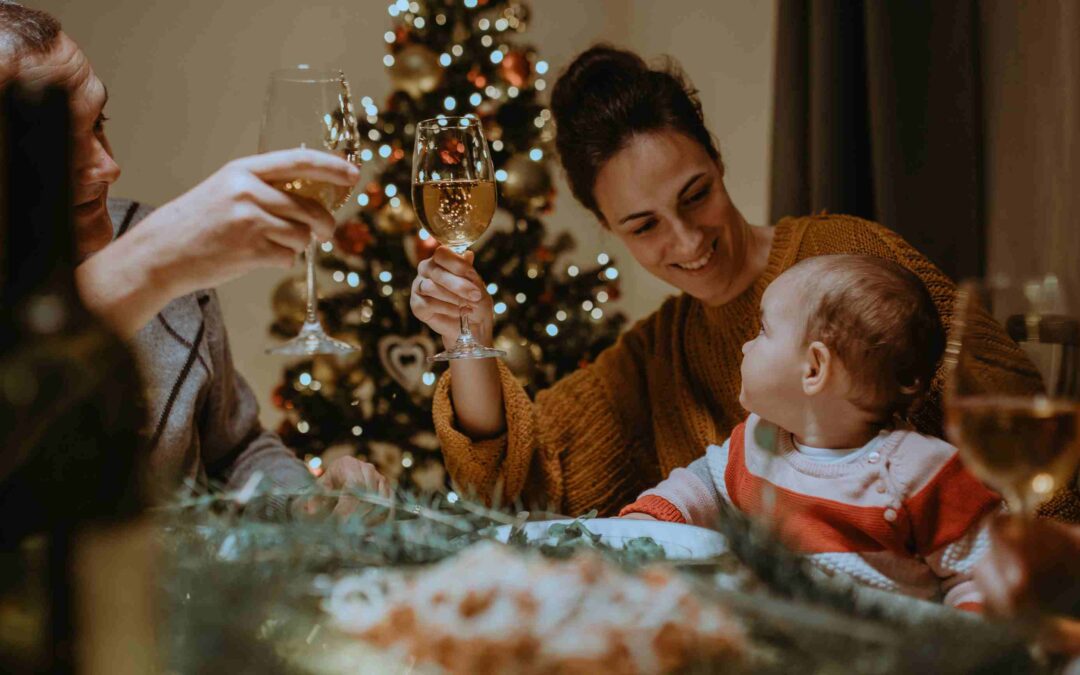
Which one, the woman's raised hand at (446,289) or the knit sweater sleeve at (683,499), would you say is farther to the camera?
the woman's raised hand at (446,289)

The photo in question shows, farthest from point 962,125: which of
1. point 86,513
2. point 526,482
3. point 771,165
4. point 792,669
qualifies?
point 86,513

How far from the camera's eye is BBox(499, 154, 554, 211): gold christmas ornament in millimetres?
3223

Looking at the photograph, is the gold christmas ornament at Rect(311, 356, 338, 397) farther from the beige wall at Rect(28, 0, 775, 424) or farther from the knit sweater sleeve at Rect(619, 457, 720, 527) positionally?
the knit sweater sleeve at Rect(619, 457, 720, 527)

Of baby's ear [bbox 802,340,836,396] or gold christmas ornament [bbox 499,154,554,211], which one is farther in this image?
gold christmas ornament [bbox 499,154,554,211]

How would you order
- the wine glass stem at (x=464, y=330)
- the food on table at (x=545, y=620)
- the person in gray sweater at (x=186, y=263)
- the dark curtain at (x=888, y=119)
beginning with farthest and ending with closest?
the dark curtain at (x=888, y=119)
the wine glass stem at (x=464, y=330)
the person in gray sweater at (x=186, y=263)
the food on table at (x=545, y=620)

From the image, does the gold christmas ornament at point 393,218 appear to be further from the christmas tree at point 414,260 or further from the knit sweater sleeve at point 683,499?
the knit sweater sleeve at point 683,499

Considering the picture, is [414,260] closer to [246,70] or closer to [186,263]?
[246,70]

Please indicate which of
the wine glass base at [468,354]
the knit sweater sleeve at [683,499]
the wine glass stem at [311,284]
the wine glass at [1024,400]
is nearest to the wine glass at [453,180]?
the wine glass base at [468,354]

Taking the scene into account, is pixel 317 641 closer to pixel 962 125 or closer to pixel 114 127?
pixel 962 125

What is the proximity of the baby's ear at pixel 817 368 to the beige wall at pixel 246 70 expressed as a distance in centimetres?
234

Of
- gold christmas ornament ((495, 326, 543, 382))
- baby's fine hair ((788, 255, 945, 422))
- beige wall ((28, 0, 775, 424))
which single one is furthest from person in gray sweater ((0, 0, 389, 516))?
beige wall ((28, 0, 775, 424))

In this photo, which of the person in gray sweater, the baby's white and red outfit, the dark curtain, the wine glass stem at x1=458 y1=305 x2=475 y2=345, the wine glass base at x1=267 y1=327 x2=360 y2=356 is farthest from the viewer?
the dark curtain

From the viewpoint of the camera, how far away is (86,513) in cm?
48

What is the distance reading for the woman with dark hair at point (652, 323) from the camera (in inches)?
67.7
